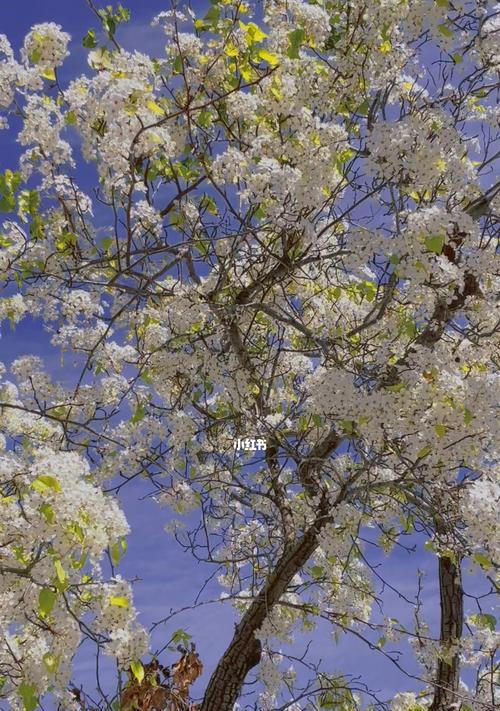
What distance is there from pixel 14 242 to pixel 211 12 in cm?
185

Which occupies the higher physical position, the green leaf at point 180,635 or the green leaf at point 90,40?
the green leaf at point 90,40

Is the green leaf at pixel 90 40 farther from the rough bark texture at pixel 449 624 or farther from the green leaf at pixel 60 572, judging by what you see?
the rough bark texture at pixel 449 624

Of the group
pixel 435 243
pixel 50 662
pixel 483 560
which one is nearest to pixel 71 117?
pixel 435 243

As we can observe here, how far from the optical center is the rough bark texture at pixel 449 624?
6.09 metres

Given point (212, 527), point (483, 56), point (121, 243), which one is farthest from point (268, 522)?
point (483, 56)

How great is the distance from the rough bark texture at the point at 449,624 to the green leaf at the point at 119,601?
365cm

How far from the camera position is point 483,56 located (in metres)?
4.88

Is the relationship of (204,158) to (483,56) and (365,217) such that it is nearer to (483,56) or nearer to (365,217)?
(365,217)

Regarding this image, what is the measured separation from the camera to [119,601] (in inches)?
122

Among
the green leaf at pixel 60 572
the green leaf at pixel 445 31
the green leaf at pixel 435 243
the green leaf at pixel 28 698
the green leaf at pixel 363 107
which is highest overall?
the green leaf at pixel 445 31

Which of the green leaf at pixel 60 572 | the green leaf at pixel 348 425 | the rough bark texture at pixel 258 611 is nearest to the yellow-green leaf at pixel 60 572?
the green leaf at pixel 60 572

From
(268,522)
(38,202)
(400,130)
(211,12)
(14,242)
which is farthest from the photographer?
(268,522)

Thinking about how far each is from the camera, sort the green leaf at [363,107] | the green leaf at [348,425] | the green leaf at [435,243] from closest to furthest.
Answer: the green leaf at [435,243]
the green leaf at [348,425]
the green leaf at [363,107]

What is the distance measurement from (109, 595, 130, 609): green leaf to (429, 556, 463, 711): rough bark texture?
3.65m
